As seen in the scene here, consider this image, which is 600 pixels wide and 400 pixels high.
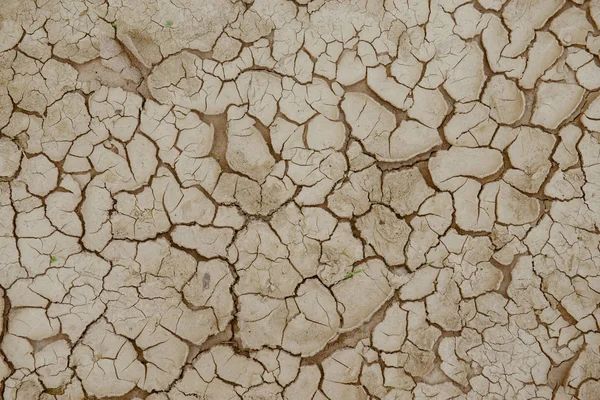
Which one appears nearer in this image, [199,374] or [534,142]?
[199,374]

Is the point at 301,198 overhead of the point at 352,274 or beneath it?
overhead

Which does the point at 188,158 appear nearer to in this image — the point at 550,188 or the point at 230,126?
the point at 230,126

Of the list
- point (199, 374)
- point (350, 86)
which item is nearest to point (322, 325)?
point (199, 374)

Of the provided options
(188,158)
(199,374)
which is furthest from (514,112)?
(199,374)

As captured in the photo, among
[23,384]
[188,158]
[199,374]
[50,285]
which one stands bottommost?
[23,384]

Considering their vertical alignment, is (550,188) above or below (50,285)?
above

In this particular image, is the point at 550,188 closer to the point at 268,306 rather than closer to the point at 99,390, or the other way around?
the point at 268,306
